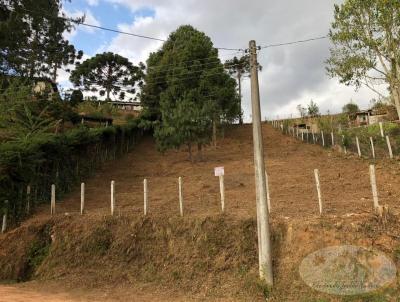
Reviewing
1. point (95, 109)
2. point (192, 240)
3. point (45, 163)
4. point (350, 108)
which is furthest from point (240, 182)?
point (350, 108)

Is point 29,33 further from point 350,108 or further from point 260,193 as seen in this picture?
point 350,108

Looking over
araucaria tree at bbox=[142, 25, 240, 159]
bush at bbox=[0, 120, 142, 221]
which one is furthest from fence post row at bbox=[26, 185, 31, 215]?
araucaria tree at bbox=[142, 25, 240, 159]

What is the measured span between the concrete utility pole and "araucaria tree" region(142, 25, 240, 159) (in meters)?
16.4

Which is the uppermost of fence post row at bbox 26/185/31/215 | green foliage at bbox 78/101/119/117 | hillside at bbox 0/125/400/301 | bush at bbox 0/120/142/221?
green foliage at bbox 78/101/119/117

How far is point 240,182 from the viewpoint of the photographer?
1934 centimetres

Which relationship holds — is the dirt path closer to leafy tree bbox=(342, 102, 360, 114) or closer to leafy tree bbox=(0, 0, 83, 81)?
leafy tree bbox=(0, 0, 83, 81)

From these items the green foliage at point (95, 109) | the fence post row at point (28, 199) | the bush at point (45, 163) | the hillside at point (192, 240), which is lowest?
the hillside at point (192, 240)

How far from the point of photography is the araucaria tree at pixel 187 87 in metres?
27.2

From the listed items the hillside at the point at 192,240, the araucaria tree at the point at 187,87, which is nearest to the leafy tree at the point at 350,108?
the araucaria tree at the point at 187,87

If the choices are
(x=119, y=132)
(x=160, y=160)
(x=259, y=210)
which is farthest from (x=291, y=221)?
(x=119, y=132)

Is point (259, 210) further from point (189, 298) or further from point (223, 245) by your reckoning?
point (189, 298)

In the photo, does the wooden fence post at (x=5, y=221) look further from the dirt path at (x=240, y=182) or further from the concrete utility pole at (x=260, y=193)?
the concrete utility pole at (x=260, y=193)

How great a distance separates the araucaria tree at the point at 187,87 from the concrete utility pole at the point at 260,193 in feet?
53.8

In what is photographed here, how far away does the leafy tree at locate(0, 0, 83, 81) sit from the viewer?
19906mm
